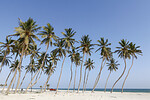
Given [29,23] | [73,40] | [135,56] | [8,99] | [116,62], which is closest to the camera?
[8,99]

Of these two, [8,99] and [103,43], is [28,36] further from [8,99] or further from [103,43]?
[103,43]

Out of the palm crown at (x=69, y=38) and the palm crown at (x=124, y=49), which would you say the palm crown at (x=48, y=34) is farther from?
the palm crown at (x=124, y=49)

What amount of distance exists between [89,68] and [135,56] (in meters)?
19.3

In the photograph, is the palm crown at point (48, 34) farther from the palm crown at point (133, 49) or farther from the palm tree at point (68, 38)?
the palm crown at point (133, 49)

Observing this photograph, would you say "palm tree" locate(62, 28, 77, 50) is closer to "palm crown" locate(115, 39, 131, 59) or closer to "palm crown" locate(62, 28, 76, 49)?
"palm crown" locate(62, 28, 76, 49)

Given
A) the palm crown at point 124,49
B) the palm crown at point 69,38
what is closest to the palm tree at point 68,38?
the palm crown at point 69,38

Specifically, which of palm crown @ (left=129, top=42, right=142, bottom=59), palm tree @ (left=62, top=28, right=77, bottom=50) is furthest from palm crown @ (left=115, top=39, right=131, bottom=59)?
palm tree @ (left=62, top=28, right=77, bottom=50)

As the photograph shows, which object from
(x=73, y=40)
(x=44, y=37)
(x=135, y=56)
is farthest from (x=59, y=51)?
(x=135, y=56)

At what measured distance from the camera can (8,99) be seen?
1294 centimetres

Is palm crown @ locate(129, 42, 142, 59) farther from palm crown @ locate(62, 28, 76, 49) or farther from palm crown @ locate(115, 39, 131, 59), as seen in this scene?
palm crown @ locate(62, 28, 76, 49)

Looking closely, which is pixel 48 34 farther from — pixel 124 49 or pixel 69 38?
pixel 124 49

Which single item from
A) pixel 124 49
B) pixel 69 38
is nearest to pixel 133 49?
pixel 124 49

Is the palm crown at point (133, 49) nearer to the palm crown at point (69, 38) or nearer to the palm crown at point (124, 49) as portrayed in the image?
the palm crown at point (124, 49)

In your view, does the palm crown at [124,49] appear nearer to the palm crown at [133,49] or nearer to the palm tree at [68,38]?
the palm crown at [133,49]
